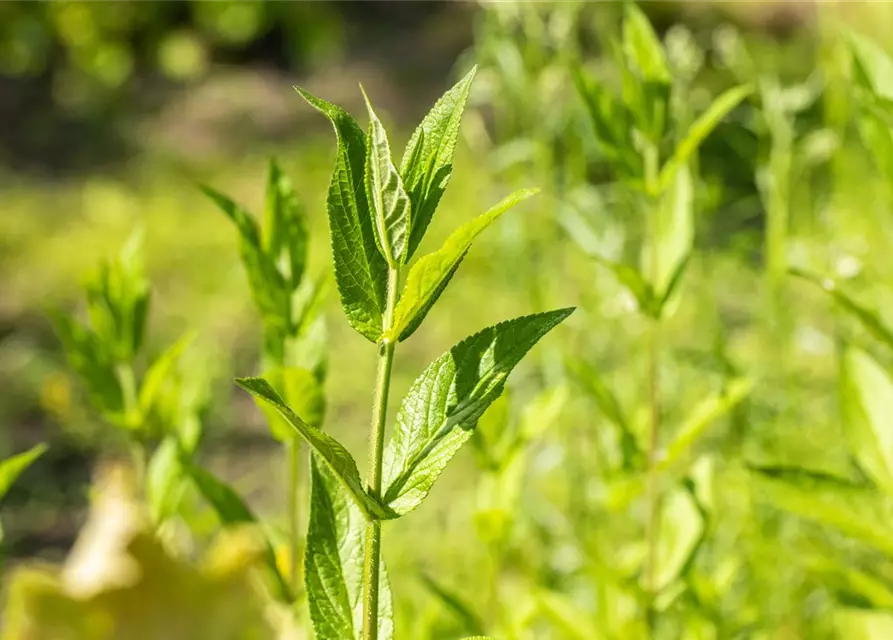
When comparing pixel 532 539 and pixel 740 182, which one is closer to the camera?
pixel 532 539

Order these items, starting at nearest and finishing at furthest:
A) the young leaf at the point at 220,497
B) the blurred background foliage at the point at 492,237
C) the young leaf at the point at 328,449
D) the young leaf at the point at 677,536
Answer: the young leaf at the point at 328,449 → the young leaf at the point at 220,497 → the young leaf at the point at 677,536 → the blurred background foliage at the point at 492,237

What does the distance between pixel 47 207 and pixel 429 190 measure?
3.14 m

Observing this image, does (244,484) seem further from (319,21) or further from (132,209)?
(319,21)

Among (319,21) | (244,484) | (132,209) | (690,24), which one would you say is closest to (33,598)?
(244,484)

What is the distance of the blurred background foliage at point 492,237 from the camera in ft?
3.74

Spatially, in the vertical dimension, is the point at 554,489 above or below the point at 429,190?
below

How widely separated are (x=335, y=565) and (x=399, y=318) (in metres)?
0.13

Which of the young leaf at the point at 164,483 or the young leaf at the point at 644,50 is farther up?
the young leaf at the point at 644,50

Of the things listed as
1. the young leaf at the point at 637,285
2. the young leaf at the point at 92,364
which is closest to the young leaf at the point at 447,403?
the young leaf at the point at 637,285

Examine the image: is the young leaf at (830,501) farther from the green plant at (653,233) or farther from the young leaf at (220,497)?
the young leaf at (220,497)

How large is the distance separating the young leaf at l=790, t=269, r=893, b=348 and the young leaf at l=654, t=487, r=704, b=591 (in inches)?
6.8

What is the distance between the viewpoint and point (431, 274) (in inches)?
15.7

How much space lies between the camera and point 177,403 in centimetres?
80

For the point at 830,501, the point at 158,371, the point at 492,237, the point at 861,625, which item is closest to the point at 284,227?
the point at 158,371
